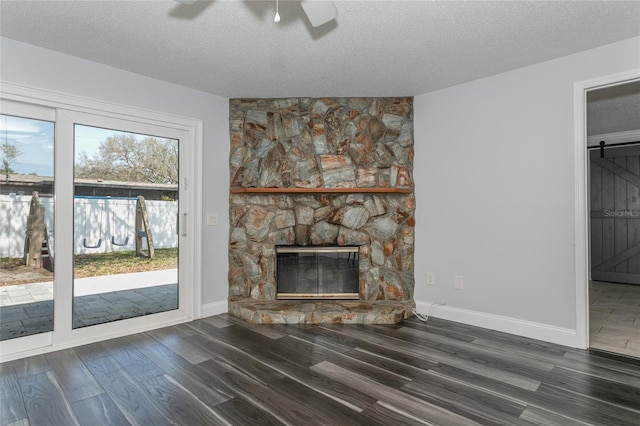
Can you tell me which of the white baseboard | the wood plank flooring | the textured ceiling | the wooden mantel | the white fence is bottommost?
the wood plank flooring

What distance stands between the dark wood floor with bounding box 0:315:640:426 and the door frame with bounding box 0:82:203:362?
145mm

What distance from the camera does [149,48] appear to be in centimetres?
271

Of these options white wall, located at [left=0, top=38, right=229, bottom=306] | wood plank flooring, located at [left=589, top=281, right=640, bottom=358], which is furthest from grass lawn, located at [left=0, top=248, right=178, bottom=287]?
wood plank flooring, located at [left=589, top=281, right=640, bottom=358]

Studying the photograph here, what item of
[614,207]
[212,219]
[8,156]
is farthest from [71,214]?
[614,207]

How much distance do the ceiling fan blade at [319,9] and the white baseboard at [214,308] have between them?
117 inches

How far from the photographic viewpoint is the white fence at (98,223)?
2.66 meters

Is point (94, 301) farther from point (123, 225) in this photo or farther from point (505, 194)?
point (505, 194)

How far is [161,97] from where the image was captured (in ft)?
11.1

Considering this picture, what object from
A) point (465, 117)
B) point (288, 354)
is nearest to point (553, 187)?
point (465, 117)

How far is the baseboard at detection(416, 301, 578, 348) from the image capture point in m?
2.88

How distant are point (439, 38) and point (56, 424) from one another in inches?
133

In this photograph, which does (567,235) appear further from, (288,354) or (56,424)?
(56,424)

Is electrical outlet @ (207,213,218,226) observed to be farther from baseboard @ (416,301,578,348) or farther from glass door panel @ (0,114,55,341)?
baseboard @ (416,301,578,348)

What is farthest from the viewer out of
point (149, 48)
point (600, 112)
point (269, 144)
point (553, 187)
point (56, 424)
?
point (600, 112)
